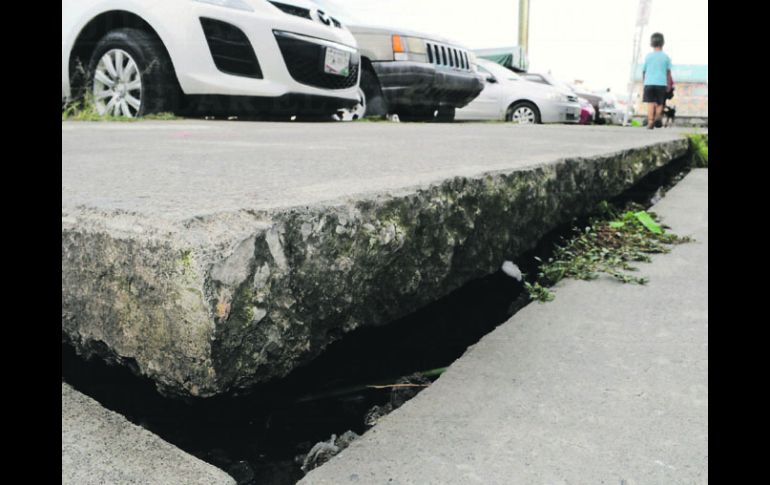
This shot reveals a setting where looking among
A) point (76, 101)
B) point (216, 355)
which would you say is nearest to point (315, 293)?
point (216, 355)

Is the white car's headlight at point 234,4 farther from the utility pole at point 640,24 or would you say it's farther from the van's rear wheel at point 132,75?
the utility pole at point 640,24

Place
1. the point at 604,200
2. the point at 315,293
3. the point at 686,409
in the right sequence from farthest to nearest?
the point at 604,200, the point at 686,409, the point at 315,293

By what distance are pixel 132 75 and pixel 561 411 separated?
4.34m

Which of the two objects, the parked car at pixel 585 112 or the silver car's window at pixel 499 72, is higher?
the silver car's window at pixel 499 72

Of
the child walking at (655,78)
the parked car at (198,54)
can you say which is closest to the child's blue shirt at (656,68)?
the child walking at (655,78)

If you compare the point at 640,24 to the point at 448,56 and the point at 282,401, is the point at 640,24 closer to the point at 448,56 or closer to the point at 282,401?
the point at 448,56

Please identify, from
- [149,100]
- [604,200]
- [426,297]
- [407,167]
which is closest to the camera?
[426,297]

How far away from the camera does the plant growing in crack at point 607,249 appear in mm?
1685

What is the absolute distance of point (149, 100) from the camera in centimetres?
438

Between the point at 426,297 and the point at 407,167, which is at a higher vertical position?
the point at 407,167

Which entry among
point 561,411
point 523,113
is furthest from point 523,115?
point 561,411

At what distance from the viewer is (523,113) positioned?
9.80 m

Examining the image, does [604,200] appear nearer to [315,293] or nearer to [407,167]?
[407,167]

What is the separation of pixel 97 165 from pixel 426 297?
0.94 meters
